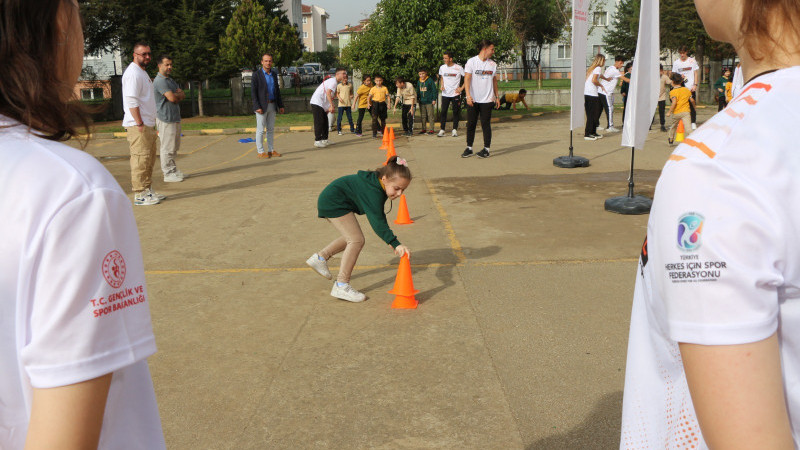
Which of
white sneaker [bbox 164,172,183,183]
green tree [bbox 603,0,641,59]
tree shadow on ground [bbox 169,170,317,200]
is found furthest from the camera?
green tree [bbox 603,0,641,59]

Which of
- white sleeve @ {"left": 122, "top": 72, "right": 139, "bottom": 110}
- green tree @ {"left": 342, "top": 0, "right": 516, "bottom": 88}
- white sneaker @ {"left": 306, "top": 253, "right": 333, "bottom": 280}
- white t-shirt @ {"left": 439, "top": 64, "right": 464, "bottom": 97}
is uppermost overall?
green tree @ {"left": 342, "top": 0, "right": 516, "bottom": 88}

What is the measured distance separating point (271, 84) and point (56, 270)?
13075mm

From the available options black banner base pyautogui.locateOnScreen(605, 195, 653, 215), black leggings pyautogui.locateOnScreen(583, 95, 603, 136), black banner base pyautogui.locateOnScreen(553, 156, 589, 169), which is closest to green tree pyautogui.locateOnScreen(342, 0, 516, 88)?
black leggings pyautogui.locateOnScreen(583, 95, 603, 136)

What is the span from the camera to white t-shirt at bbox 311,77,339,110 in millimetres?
15570

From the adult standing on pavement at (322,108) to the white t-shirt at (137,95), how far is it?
20.4 ft

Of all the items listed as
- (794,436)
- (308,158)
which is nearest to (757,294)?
(794,436)

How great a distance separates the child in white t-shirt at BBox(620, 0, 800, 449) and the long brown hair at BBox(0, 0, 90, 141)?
3.18 feet

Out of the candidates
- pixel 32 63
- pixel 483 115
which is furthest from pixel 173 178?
pixel 32 63

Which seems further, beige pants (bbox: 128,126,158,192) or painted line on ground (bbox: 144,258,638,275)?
beige pants (bbox: 128,126,158,192)

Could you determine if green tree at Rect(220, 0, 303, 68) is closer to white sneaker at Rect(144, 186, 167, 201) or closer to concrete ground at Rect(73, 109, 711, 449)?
white sneaker at Rect(144, 186, 167, 201)

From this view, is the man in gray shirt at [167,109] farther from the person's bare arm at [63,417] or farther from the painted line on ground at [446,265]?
the person's bare arm at [63,417]

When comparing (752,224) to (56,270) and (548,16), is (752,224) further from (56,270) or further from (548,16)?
(548,16)

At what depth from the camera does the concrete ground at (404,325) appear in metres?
3.33

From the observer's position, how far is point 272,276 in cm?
583
